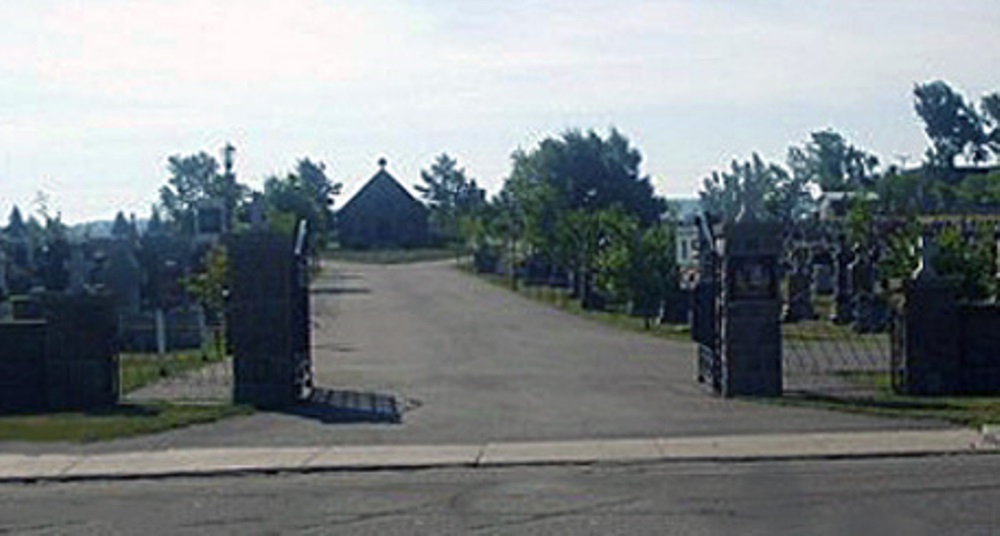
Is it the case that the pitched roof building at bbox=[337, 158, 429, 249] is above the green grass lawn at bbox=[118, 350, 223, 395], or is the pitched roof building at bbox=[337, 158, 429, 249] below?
above

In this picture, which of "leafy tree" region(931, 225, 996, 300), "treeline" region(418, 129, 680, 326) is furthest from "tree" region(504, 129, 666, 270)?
"leafy tree" region(931, 225, 996, 300)

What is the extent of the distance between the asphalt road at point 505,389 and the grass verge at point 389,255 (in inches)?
2856

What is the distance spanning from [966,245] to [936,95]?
8763cm

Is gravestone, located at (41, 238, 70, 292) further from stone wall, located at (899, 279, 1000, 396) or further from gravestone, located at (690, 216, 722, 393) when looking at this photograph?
stone wall, located at (899, 279, 1000, 396)

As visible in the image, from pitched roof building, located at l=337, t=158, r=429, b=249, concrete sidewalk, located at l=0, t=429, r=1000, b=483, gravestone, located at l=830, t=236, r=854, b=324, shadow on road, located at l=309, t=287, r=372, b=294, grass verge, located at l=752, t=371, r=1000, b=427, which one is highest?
pitched roof building, located at l=337, t=158, r=429, b=249

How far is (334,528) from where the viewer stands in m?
12.9

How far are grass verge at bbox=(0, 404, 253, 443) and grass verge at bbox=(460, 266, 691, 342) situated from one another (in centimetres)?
1499

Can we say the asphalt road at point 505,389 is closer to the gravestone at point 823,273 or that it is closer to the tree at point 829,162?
the gravestone at point 823,273

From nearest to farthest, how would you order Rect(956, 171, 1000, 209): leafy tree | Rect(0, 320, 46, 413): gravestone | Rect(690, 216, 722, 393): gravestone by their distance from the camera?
Rect(0, 320, 46, 413): gravestone, Rect(690, 216, 722, 393): gravestone, Rect(956, 171, 1000, 209): leafy tree

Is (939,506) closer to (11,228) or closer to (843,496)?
(843,496)

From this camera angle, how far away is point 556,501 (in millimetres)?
13922

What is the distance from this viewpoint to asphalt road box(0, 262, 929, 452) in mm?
18938

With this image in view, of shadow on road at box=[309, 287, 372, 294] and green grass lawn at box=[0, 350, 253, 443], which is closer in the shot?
green grass lawn at box=[0, 350, 253, 443]

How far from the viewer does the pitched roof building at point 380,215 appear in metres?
130
